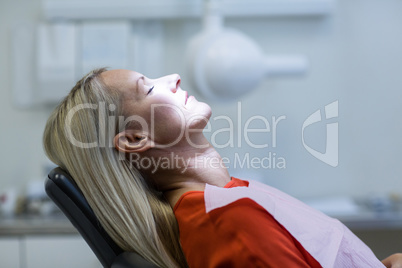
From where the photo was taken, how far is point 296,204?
3.71 ft

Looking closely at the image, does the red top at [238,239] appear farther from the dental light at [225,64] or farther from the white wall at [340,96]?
the white wall at [340,96]

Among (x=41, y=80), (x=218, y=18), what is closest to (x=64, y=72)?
(x=41, y=80)

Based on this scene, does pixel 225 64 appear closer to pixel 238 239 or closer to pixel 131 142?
pixel 131 142

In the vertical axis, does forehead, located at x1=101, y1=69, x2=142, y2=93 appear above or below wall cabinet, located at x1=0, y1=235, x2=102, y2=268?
above

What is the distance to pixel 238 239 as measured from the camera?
92cm

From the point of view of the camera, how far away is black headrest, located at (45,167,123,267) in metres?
1.02

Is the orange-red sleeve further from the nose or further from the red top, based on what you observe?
the nose

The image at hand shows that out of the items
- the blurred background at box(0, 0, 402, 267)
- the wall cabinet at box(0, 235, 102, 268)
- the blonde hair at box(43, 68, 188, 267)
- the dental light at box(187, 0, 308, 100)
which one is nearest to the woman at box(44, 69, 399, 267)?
the blonde hair at box(43, 68, 188, 267)

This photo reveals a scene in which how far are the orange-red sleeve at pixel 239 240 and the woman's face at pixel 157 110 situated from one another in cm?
19

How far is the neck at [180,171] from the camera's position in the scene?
1096 mm

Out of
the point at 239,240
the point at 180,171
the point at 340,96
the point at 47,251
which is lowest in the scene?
the point at 47,251

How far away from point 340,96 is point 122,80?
4.99 feet

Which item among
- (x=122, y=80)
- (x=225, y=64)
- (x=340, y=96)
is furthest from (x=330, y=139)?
(x=122, y=80)

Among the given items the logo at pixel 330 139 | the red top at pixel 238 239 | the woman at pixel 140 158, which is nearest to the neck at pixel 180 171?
the woman at pixel 140 158
